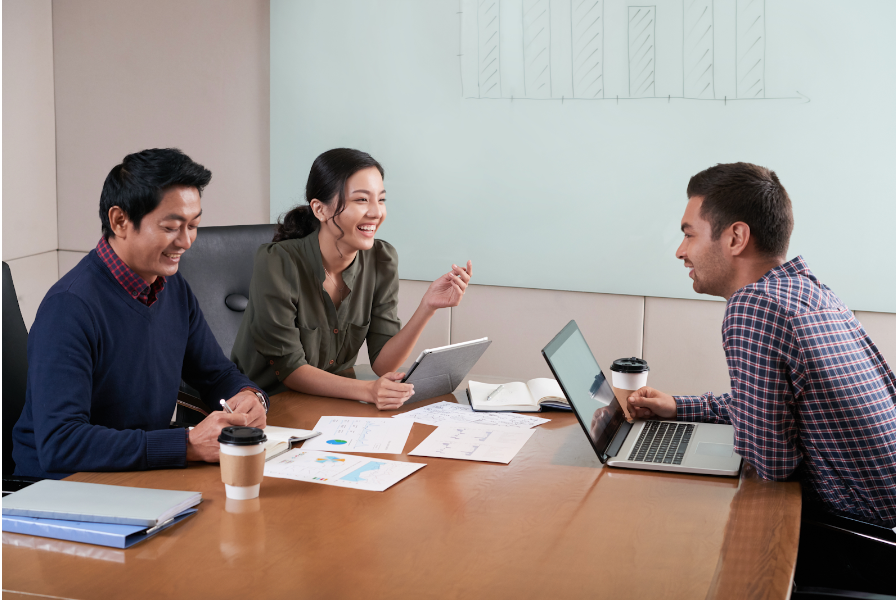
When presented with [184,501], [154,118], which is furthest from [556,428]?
[154,118]

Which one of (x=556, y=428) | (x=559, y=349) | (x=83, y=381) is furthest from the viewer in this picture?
(x=556, y=428)

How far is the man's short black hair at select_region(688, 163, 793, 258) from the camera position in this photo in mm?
1651

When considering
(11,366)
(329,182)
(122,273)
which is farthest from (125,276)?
(329,182)

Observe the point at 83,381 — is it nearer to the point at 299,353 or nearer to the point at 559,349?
the point at 299,353

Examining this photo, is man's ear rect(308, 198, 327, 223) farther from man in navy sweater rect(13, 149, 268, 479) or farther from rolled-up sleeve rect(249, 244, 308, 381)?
man in navy sweater rect(13, 149, 268, 479)

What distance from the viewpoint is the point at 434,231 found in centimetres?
329

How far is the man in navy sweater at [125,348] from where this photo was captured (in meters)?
1.44

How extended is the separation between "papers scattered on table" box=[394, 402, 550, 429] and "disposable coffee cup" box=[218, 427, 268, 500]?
542 millimetres

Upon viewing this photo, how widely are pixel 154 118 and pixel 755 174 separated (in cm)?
270

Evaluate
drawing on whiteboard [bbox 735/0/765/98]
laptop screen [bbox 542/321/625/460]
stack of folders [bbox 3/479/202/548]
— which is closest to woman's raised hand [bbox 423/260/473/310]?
laptop screen [bbox 542/321/625/460]

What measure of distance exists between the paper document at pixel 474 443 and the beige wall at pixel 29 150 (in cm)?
251

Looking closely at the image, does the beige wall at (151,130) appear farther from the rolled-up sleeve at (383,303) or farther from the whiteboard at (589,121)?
the rolled-up sleeve at (383,303)

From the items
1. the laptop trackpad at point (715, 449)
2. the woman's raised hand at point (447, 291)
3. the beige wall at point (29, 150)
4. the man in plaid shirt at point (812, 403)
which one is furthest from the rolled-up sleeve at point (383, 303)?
the beige wall at point (29, 150)

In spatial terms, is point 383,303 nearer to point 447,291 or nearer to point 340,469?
point 447,291
